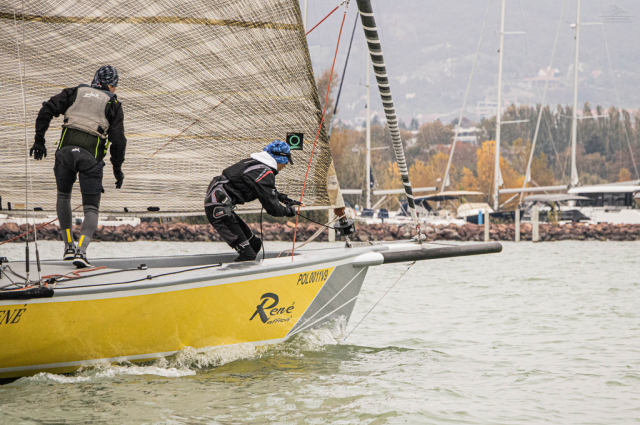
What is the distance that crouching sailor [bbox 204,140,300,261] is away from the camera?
5.43 m

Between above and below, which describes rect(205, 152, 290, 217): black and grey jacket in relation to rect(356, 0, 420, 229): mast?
below

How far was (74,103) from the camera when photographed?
538cm

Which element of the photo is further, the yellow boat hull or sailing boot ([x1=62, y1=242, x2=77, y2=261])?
sailing boot ([x1=62, y1=242, x2=77, y2=261])

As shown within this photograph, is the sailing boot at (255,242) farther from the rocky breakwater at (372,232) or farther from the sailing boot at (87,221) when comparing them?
the rocky breakwater at (372,232)

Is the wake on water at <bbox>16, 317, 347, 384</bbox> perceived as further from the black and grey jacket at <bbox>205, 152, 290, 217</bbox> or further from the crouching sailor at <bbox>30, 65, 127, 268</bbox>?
the black and grey jacket at <bbox>205, 152, 290, 217</bbox>

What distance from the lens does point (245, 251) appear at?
18.5ft

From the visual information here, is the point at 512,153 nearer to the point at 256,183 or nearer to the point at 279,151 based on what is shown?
the point at 279,151

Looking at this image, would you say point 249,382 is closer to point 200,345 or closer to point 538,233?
point 200,345

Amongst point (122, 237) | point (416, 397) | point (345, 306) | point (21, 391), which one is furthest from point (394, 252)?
point (122, 237)

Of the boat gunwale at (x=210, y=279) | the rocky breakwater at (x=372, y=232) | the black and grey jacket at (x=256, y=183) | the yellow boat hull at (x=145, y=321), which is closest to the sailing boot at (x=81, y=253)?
the boat gunwale at (x=210, y=279)

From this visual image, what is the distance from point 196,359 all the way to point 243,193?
1.39 metres

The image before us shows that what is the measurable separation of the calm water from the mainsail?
175 cm

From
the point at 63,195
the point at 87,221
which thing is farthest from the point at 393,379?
the point at 63,195

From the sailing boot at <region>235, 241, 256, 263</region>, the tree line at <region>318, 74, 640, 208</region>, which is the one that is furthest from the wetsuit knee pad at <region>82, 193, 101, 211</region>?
the tree line at <region>318, 74, 640, 208</region>
